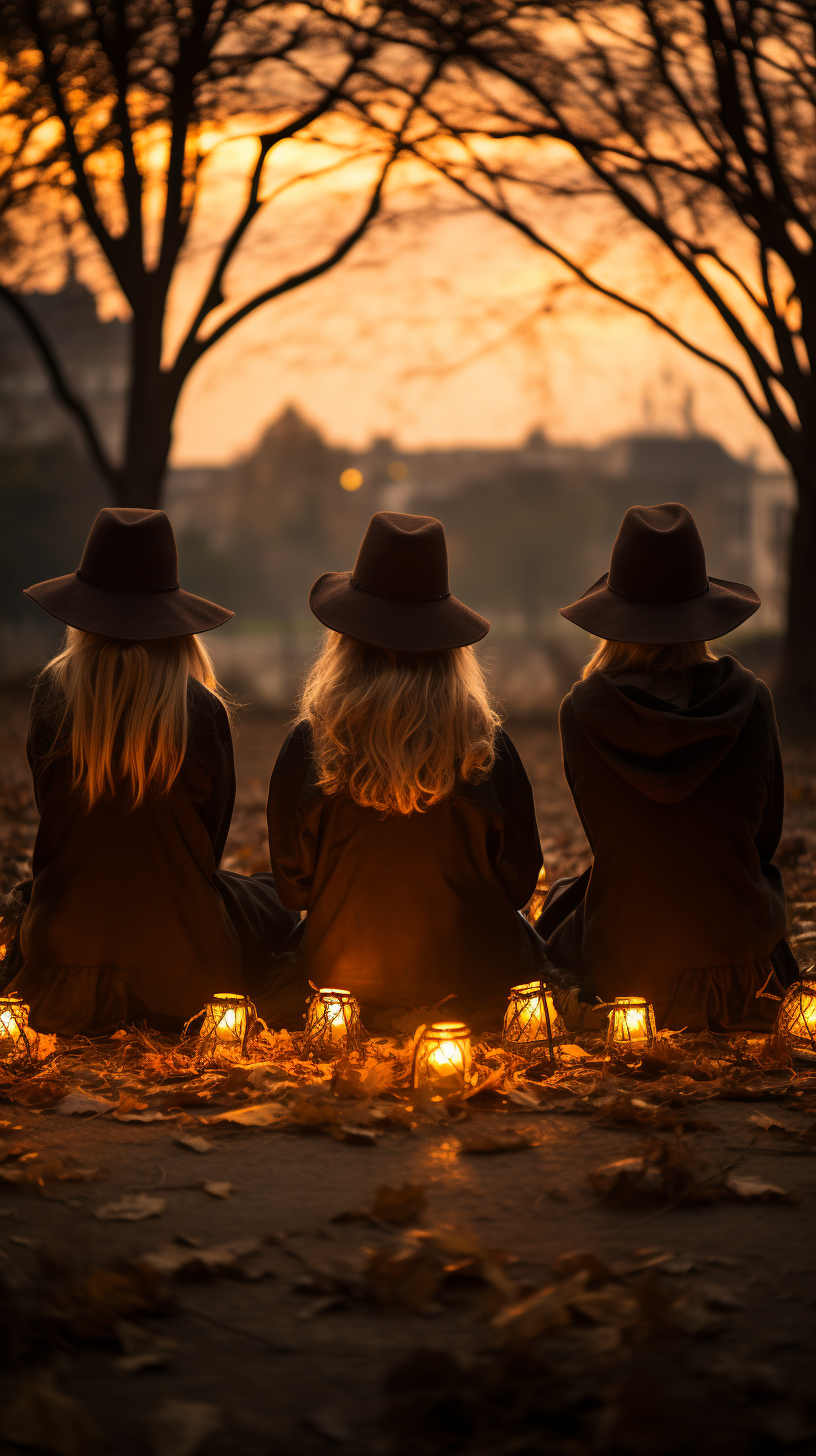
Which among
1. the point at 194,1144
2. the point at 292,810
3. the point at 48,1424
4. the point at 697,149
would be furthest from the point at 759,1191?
the point at 697,149

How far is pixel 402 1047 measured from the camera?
145 inches

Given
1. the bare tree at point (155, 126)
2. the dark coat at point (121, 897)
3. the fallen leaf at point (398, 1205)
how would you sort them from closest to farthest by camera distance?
the fallen leaf at point (398, 1205)
the dark coat at point (121, 897)
the bare tree at point (155, 126)

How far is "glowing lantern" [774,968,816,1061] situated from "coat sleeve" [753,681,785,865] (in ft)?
1.63

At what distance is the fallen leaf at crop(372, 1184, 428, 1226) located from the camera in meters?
2.59

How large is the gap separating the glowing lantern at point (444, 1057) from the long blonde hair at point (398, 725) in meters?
0.73

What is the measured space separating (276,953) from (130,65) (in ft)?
29.3

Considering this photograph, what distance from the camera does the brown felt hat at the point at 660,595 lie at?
12.4 feet

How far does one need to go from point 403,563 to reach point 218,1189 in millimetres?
1936

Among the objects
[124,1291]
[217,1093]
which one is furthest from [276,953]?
[124,1291]

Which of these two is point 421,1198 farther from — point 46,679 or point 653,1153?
point 46,679

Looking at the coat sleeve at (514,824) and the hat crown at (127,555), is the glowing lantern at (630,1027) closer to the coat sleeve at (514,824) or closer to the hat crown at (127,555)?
the coat sleeve at (514,824)

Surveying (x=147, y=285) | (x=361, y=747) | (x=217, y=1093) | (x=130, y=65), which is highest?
(x=130, y=65)

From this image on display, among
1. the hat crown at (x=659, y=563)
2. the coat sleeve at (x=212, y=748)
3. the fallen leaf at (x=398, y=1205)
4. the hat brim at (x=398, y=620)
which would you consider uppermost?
the hat crown at (x=659, y=563)

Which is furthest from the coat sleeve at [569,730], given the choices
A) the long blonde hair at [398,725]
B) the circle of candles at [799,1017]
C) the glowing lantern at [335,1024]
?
the glowing lantern at [335,1024]
